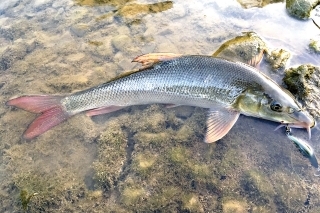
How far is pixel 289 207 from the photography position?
372 centimetres

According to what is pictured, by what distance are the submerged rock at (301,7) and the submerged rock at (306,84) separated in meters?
1.44

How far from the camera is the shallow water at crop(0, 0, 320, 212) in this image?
3891mm

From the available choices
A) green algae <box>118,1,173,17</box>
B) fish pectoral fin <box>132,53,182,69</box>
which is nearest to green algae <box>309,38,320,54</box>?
fish pectoral fin <box>132,53,182,69</box>

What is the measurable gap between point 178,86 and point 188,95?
0.61 feet

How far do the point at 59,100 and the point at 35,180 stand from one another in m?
1.11

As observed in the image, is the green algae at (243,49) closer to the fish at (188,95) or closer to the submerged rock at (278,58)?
the submerged rock at (278,58)

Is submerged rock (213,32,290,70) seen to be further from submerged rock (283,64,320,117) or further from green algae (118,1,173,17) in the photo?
green algae (118,1,173,17)

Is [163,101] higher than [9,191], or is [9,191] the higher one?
[163,101]

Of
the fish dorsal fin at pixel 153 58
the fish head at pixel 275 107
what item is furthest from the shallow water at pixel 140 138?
the fish dorsal fin at pixel 153 58

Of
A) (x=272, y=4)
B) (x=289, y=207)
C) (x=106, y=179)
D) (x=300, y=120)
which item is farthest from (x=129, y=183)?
(x=272, y=4)

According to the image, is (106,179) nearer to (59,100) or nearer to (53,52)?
(59,100)

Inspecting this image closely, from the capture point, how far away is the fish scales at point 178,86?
4219 millimetres

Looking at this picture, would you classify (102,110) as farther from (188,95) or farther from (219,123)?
(219,123)

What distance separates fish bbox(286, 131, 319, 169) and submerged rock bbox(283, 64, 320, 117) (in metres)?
0.46
